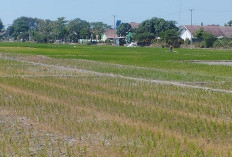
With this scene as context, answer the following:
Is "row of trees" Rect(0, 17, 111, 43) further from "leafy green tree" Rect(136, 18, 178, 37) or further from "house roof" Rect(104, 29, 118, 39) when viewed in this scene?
"leafy green tree" Rect(136, 18, 178, 37)

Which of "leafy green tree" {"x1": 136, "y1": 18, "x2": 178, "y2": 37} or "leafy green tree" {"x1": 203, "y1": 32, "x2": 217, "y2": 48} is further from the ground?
"leafy green tree" {"x1": 136, "y1": 18, "x2": 178, "y2": 37}

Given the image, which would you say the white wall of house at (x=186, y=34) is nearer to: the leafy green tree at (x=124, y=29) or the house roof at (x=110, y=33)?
the leafy green tree at (x=124, y=29)

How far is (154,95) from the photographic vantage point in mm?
12508

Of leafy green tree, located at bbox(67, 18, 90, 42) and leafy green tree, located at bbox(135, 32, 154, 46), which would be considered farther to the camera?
leafy green tree, located at bbox(67, 18, 90, 42)

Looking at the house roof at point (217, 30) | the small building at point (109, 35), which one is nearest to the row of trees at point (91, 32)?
the small building at point (109, 35)

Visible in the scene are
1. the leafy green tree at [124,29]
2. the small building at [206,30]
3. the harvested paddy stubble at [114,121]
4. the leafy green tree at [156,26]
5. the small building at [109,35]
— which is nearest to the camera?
the harvested paddy stubble at [114,121]

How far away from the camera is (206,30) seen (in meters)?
82.9

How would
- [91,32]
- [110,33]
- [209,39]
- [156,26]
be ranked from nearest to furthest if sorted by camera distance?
[209,39] < [156,26] < [91,32] < [110,33]

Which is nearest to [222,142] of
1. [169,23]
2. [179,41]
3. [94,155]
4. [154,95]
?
[94,155]

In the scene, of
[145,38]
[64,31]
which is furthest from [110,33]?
[145,38]

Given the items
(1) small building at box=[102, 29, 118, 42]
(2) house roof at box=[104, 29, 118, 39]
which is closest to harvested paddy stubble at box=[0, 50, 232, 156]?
(1) small building at box=[102, 29, 118, 42]

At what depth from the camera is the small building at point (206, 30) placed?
81312 millimetres

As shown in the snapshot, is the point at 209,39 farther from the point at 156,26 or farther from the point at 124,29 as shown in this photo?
the point at 124,29

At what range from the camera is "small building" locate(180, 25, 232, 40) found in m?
81.3
